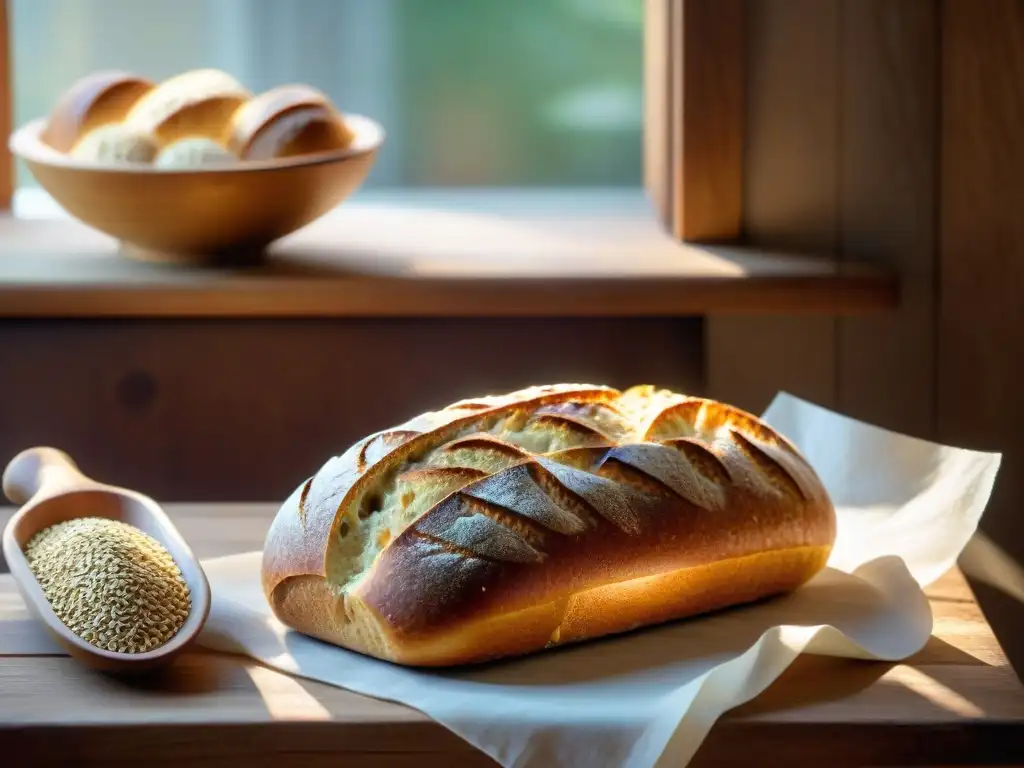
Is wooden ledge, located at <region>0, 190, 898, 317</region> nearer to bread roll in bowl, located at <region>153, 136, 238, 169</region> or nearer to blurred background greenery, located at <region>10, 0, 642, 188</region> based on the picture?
bread roll in bowl, located at <region>153, 136, 238, 169</region>

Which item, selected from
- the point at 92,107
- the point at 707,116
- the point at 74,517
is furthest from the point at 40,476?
the point at 707,116

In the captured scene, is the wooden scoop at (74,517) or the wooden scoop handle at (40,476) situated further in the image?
the wooden scoop handle at (40,476)

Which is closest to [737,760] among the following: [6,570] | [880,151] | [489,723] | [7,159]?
[489,723]

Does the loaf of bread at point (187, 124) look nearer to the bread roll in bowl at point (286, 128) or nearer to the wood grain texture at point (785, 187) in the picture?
the bread roll in bowl at point (286, 128)

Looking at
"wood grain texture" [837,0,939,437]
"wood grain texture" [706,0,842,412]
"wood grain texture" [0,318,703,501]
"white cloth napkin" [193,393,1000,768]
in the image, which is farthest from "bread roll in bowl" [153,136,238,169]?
"wood grain texture" [837,0,939,437]

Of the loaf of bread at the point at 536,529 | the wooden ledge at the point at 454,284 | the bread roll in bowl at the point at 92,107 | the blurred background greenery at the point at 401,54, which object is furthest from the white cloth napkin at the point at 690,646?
the blurred background greenery at the point at 401,54

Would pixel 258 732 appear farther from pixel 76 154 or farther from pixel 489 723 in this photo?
pixel 76 154
